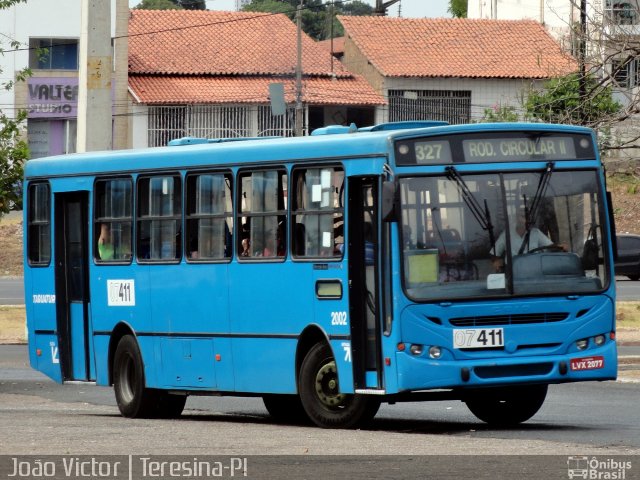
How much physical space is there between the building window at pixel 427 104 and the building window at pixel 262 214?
49.8 m

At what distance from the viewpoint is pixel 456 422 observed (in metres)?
15.6

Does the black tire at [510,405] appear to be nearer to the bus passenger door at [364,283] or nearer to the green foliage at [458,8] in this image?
the bus passenger door at [364,283]

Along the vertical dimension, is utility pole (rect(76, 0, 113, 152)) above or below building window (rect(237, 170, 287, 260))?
above

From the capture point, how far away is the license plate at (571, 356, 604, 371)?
1387cm

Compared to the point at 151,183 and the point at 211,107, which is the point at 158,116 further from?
the point at 151,183

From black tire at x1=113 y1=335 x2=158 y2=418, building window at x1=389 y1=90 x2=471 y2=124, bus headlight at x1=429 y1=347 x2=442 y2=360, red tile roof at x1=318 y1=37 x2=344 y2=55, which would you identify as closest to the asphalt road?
black tire at x1=113 y1=335 x2=158 y2=418

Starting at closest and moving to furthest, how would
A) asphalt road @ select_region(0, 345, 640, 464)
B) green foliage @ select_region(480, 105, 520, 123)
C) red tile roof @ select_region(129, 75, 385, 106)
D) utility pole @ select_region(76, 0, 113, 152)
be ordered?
asphalt road @ select_region(0, 345, 640, 464)
utility pole @ select_region(76, 0, 113, 152)
green foliage @ select_region(480, 105, 520, 123)
red tile roof @ select_region(129, 75, 385, 106)

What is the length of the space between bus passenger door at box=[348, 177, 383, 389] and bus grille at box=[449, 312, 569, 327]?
75 centimetres

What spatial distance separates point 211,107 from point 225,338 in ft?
153

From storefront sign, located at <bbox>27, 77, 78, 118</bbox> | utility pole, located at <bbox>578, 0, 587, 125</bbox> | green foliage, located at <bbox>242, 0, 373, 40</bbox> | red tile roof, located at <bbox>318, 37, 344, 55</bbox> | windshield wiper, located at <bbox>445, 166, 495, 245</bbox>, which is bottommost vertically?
windshield wiper, located at <bbox>445, 166, 495, 245</bbox>

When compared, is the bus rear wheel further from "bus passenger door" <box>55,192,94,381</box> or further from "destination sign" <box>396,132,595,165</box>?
"destination sign" <box>396,132,595,165</box>

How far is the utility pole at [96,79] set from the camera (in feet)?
87.9

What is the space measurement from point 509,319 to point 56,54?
48.9m

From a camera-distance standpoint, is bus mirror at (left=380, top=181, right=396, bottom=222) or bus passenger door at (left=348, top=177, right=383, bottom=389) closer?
bus mirror at (left=380, top=181, right=396, bottom=222)
